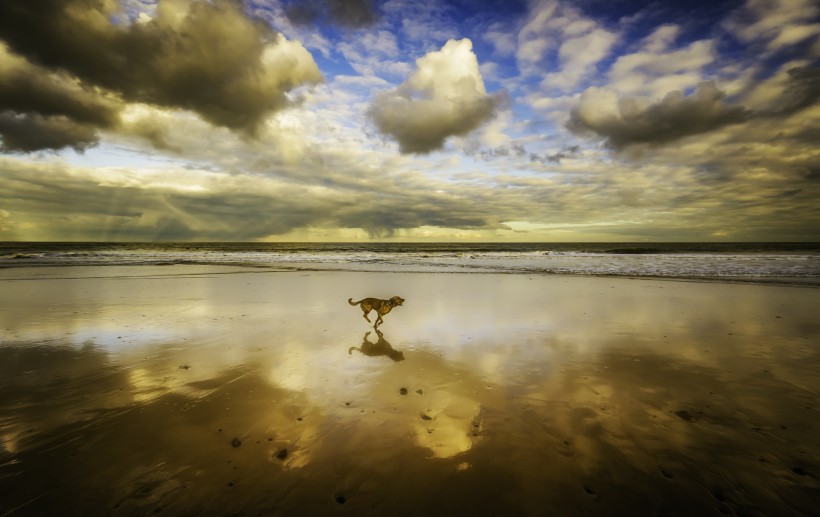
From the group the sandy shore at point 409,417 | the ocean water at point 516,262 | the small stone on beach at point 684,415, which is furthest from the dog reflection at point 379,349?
the ocean water at point 516,262

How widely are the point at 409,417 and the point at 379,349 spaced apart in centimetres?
263

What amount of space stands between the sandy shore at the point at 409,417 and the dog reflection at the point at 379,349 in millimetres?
62

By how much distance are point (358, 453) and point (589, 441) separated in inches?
93.1

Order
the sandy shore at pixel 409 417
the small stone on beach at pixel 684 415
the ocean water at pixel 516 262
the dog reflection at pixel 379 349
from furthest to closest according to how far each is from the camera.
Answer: the ocean water at pixel 516 262, the dog reflection at pixel 379 349, the small stone on beach at pixel 684 415, the sandy shore at pixel 409 417

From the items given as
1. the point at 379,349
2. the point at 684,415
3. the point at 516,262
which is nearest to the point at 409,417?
the point at 379,349

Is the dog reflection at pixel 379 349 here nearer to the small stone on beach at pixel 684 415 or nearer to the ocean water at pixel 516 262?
the small stone on beach at pixel 684 415

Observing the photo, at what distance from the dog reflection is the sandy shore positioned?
6 centimetres

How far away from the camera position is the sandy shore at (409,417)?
110 inches

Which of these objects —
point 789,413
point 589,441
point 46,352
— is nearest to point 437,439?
point 589,441

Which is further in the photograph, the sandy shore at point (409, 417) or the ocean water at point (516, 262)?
the ocean water at point (516, 262)

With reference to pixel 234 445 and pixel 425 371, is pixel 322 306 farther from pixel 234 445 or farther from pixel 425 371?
pixel 234 445

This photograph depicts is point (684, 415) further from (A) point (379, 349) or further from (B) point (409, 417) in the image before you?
(A) point (379, 349)

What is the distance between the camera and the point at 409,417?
4.05m

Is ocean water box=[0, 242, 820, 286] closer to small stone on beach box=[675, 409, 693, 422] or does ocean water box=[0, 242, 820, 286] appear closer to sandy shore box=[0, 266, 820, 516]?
sandy shore box=[0, 266, 820, 516]
